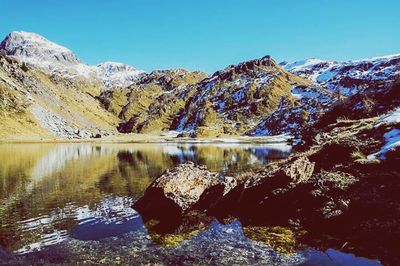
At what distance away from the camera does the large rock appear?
3694 cm

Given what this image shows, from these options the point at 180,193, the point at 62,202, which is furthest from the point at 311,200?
the point at 62,202

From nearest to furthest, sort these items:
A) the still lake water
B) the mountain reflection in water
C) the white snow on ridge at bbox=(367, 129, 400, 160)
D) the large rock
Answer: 1. the still lake water
2. the mountain reflection in water
3. the white snow on ridge at bbox=(367, 129, 400, 160)
4. the large rock

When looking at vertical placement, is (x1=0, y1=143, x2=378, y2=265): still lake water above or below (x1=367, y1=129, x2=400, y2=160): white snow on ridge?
below

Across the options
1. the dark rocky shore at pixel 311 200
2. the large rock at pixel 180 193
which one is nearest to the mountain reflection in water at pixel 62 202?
the large rock at pixel 180 193

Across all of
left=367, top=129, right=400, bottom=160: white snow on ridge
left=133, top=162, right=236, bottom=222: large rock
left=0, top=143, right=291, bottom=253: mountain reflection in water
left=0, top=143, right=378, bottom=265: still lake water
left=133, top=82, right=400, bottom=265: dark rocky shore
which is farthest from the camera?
left=133, top=162, right=236, bottom=222: large rock

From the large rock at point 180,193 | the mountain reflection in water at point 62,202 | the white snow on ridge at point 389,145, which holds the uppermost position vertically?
the white snow on ridge at point 389,145

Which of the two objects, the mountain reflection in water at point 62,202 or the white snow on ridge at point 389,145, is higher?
the white snow on ridge at point 389,145

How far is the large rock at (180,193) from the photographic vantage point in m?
36.9

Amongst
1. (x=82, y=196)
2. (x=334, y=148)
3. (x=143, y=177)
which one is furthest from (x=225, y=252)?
(x=143, y=177)

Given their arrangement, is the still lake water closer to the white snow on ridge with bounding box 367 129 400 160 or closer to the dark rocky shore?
the dark rocky shore

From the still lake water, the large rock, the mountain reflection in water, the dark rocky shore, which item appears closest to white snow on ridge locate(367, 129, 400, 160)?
the dark rocky shore

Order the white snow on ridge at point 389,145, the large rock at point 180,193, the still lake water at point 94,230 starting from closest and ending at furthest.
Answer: the still lake water at point 94,230 < the white snow on ridge at point 389,145 < the large rock at point 180,193

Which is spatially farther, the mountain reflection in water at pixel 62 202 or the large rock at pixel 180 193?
the large rock at pixel 180 193

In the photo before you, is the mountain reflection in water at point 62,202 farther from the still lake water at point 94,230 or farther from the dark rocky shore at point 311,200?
the dark rocky shore at point 311,200
